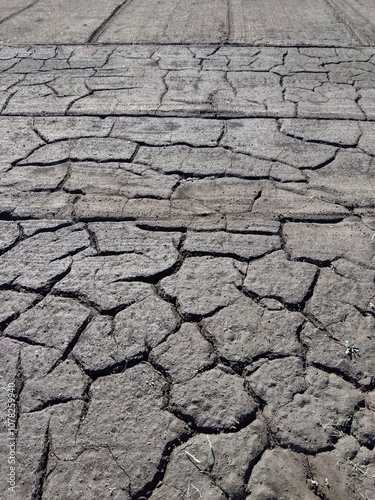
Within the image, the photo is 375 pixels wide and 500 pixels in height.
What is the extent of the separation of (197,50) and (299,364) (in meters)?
3.85

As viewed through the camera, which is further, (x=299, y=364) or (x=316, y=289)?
(x=316, y=289)

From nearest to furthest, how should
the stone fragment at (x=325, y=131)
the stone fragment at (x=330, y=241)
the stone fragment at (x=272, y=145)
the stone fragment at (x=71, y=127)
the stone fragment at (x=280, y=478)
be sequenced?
the stone fragment at (x=280, y=478), the stone fragment at (x=330, y=241), the stone fragment at (x=272, y=145), the stone fragment at (x=325, y=131), the stone fragment at (x=71, y=127)

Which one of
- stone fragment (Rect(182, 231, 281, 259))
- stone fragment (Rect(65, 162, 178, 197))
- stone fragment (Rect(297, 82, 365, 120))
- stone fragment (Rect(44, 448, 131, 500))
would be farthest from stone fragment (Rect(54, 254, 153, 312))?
stone fragment (Rect(297, 82, 365, 120))

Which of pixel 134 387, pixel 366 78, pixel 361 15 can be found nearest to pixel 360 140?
pixel 366 78

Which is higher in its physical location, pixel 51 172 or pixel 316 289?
pixel 51 172

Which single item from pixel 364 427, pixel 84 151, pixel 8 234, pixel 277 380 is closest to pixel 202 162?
pixel 84 151

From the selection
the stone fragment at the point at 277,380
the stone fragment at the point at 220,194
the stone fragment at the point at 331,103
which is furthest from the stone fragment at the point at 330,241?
the stone fragment at the point at 331,103

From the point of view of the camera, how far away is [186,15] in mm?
A: 6246

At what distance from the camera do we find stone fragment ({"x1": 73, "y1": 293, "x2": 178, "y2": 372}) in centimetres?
214

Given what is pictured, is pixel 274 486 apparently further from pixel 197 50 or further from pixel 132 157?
pixel 197 50

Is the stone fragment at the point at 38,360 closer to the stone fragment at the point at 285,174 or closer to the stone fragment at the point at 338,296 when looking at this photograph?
the stone fragment at the point at 338,296

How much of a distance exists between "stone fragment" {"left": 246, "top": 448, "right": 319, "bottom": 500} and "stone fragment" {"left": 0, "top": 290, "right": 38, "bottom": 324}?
123cm

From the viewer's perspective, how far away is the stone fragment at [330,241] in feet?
8.64

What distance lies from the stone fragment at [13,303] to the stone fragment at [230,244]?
2.60 feet
